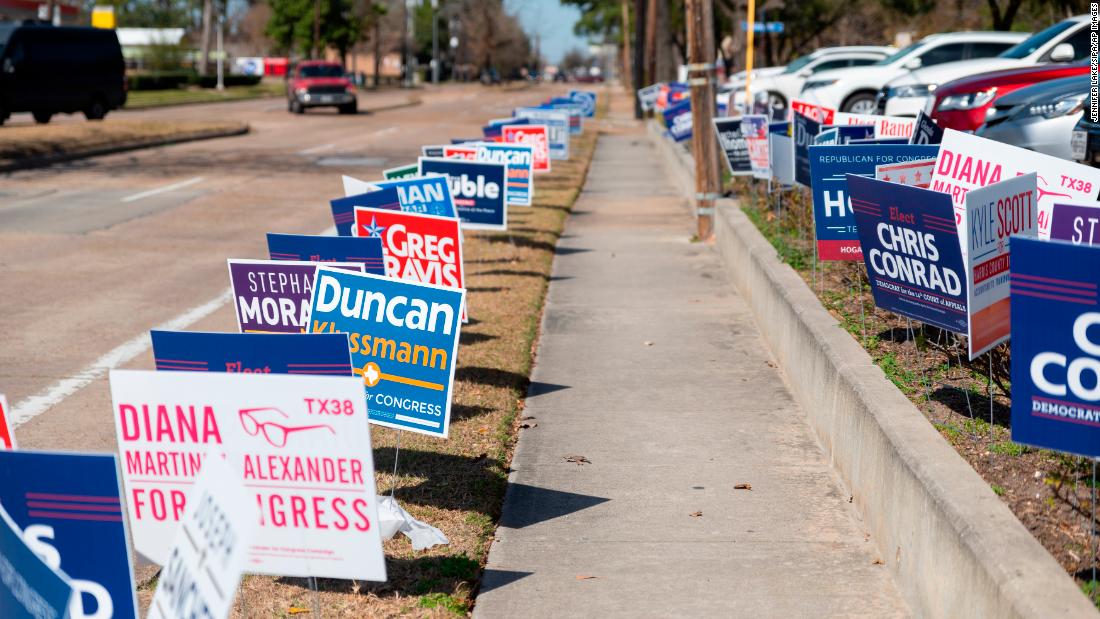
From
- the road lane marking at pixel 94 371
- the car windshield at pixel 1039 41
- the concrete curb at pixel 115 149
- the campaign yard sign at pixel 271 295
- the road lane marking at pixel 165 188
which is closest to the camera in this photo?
the campaign yard sign at pixel 271 295

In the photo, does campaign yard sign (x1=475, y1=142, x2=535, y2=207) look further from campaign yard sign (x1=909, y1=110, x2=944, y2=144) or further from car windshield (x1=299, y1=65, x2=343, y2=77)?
car windshield (x1=299, y1=65, x2=343, y2=77)

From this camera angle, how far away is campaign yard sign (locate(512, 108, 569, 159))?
1989 cm

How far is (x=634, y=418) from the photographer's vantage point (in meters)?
7.37

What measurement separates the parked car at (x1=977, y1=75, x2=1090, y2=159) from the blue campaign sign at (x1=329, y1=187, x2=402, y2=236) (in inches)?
251

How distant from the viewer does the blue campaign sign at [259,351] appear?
4.55 metres

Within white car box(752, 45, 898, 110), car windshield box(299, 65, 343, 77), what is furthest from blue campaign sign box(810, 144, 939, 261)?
car windshield box(299, 65, 343, 77)

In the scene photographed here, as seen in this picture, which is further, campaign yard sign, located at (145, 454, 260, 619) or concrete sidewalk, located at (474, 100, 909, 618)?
concrete sidewalk, located at (474, 100, 909, 618)

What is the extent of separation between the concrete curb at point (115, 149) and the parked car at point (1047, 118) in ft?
56.5

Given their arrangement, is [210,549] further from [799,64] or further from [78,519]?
[799,64]

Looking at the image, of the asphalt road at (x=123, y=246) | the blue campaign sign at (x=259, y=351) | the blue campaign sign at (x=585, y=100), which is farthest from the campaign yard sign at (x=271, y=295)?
the blue campaign sign at (x=585, y=100)

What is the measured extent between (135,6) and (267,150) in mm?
121686

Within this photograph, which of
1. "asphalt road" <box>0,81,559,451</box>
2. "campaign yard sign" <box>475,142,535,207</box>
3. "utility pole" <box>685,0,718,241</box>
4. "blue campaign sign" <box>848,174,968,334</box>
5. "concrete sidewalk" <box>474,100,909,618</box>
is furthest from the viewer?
"utility pole" <box>685,0,718,241</box>

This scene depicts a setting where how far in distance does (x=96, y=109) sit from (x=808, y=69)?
18.3 m

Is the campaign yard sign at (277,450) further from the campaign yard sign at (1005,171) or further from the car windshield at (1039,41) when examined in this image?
the car windshield at (1039,41)
